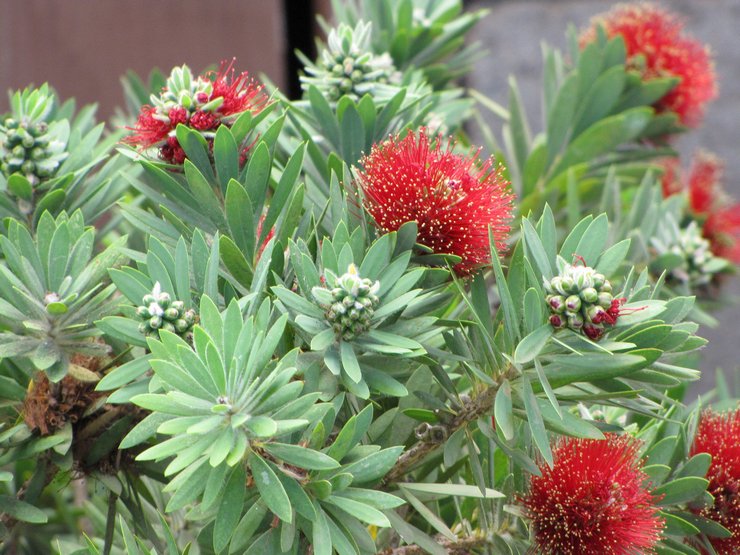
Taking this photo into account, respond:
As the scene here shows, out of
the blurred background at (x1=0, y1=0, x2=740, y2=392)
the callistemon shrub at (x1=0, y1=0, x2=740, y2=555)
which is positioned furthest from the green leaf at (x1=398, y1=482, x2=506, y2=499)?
the blurred background at (x1=0, y1=0, x2=740, y2=392)

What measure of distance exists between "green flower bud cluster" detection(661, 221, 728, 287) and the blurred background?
0.76 m

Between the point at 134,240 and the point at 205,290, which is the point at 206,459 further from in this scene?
the point at 134,240

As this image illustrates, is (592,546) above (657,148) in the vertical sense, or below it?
below

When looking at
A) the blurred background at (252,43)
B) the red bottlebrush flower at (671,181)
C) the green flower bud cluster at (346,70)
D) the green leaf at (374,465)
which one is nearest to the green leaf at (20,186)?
the green flower bud cluster at (346,70)

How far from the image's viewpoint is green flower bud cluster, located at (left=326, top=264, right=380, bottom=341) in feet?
1.67

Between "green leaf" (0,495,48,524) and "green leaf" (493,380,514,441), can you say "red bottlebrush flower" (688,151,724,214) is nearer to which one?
"green leaf" (493,380,514,441)

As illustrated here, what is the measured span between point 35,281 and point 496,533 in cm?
37

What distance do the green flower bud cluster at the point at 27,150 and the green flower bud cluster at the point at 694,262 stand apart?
2.24 feet

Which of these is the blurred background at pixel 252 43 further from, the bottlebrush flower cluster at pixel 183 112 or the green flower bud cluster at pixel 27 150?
the bottlebrush flower cluster at pixel 183 112

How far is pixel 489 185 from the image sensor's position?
0.60 m

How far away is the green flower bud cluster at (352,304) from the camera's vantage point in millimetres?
509

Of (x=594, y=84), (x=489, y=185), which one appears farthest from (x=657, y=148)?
(x=489, y=185)

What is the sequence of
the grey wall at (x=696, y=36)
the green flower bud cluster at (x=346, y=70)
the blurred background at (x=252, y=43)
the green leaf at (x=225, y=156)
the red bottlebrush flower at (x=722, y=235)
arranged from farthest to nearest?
the grey wall at (x=696, y=36) → the blurred background at (x=252, y=43) → the red bottlebrush flower at (x=722, y=235) → the green flower bud cluster at (x=346, y=70) → the green leaf at (x=225, y=156)

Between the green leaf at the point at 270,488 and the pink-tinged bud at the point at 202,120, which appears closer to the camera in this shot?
the green leaf at the point at 270,488
